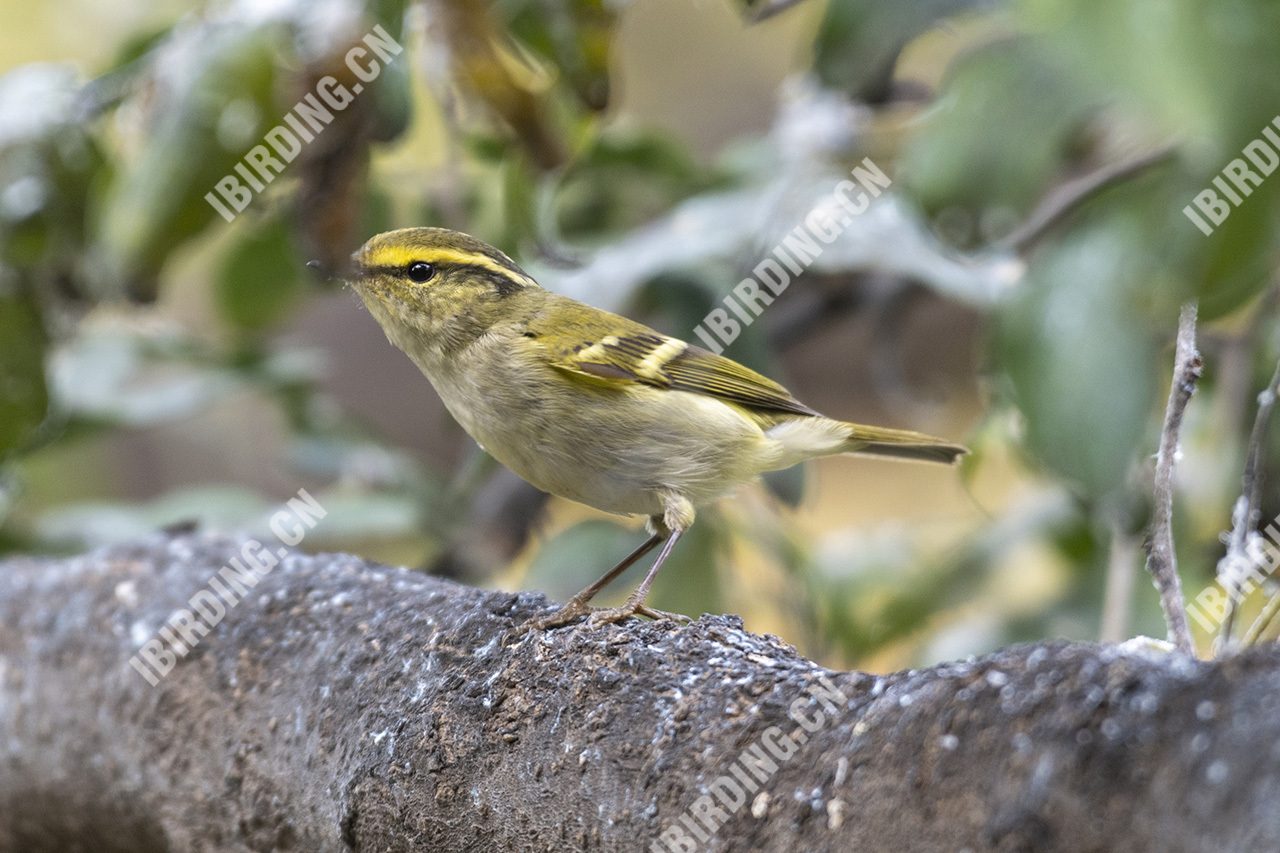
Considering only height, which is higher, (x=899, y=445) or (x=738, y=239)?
(x=738, y=239)

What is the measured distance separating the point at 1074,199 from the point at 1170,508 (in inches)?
51.6

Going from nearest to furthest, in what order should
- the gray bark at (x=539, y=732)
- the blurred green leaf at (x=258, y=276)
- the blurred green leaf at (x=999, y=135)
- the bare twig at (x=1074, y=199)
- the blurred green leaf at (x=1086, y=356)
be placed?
the gray bark at (x=539, y=732)
the blurred green leaf at (x=1086, y=356)
the blurred green leaf at (x=999, y=135)
the bare twig at (x=1074, y=199)
the blurred green leaf at (x=258, y=276)

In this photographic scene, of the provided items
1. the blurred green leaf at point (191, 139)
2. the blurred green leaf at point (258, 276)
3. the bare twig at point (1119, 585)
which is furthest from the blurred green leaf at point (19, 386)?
the bare twig at point (1119, 585)

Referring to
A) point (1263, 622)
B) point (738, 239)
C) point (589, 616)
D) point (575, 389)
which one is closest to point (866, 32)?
point (738, 239)

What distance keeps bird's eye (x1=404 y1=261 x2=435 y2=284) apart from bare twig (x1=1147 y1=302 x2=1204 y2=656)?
1.16 meters

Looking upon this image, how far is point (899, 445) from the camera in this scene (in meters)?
2.11

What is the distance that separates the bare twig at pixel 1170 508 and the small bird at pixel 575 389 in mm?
774

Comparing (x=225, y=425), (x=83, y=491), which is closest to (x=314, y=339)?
(x=225, y=425)

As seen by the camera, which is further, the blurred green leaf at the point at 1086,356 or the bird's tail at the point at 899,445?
the bird's tail at the point at 899,445

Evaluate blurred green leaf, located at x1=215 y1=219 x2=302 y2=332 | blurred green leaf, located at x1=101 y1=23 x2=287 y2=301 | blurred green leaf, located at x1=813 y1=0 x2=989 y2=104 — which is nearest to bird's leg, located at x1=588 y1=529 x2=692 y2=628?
blurred green leaf, located at x1=813 y1=0 x2=989 y2=104

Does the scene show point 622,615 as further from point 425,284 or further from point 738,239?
point 738,239

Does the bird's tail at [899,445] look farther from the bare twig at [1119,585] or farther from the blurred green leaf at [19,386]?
the blurred green leaf at [19,386]

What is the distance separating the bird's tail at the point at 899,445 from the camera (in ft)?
6.75

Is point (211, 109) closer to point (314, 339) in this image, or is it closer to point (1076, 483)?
point (1076, 483)
